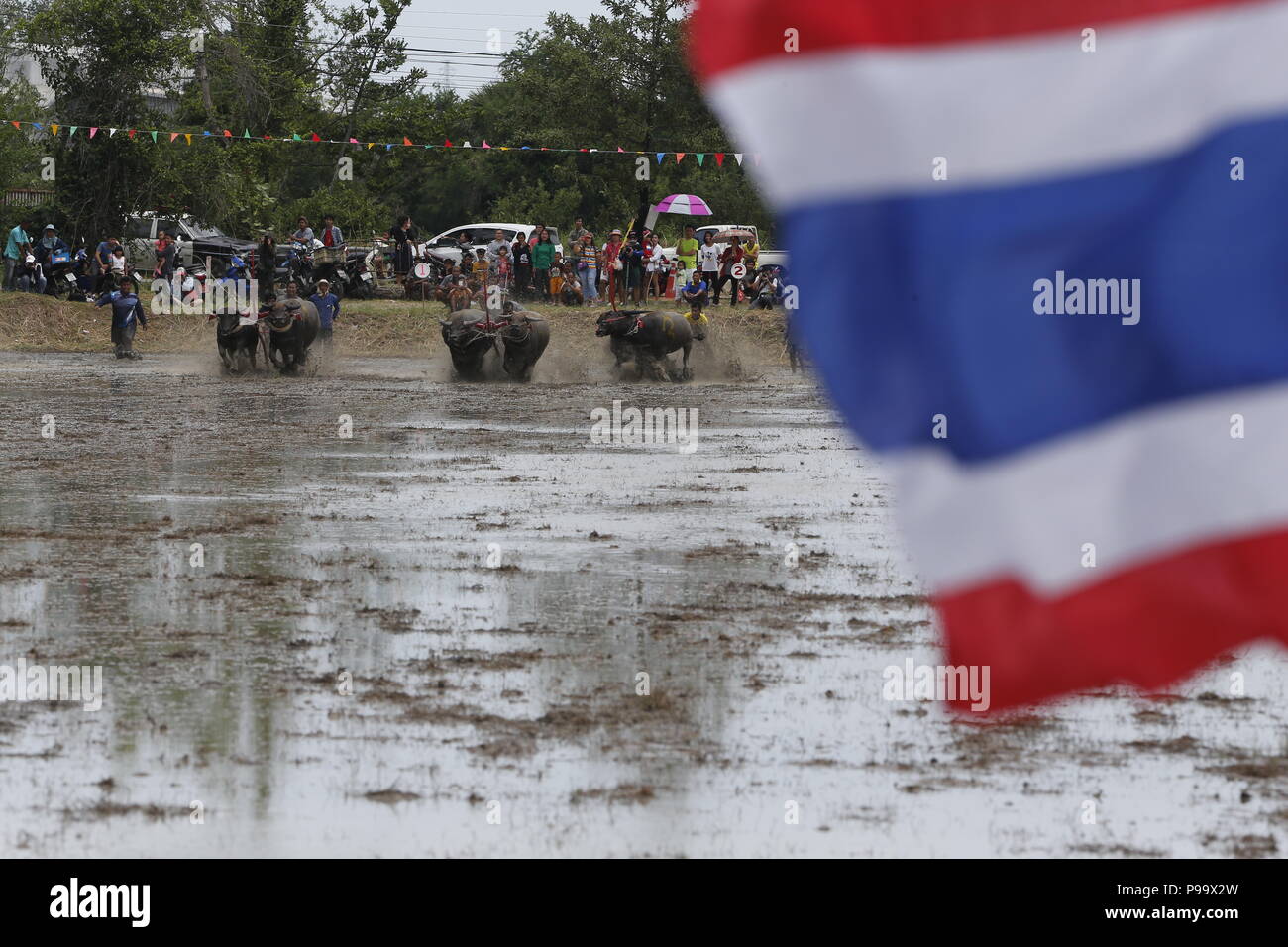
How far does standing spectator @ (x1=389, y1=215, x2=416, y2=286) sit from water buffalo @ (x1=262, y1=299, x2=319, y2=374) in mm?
10381

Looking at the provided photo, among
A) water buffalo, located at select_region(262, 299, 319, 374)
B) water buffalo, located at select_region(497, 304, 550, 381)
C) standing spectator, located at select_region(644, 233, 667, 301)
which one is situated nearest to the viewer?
water buffalo, located at select_region(497, 304, 550, 381)

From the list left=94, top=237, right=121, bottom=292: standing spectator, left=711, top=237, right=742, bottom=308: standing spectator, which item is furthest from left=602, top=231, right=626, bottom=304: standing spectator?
left=94, top=237, right=121, bottom=292: standing spectator

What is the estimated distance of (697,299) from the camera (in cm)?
3466

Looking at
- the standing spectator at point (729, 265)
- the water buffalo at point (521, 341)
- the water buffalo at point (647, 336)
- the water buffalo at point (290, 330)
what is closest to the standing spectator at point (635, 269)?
the standing spectator at point (729, 265)

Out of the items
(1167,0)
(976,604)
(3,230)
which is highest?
(3,230)

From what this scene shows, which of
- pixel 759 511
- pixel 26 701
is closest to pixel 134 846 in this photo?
pixel 26 701

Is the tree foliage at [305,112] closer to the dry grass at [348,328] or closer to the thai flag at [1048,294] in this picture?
the dry grass at [348,328]

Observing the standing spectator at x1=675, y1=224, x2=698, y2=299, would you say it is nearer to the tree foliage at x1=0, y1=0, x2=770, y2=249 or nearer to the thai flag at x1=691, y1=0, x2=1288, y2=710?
the tree foliage at x1=0, y1=0, x2=770, y2=249

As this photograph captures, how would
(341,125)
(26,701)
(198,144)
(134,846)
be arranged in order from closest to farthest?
(134,846), (26,701), (198,144), (341,125)

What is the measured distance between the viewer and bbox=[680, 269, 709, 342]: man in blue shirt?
34219 millimetres

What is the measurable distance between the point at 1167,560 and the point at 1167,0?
2.77 feet

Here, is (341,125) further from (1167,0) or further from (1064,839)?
(1167,0)

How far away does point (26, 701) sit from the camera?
364 inches

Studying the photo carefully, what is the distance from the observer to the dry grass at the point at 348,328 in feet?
131
